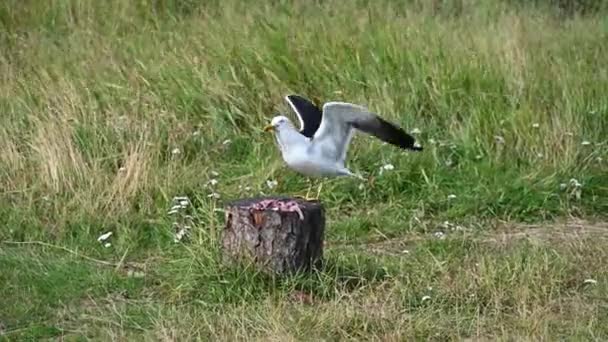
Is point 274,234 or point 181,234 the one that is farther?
point 181,234

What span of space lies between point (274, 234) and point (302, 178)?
6.01ft

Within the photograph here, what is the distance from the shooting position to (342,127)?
5.91m

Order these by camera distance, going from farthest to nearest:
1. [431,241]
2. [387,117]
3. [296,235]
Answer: [387,117]
[431,241]
[296,235]

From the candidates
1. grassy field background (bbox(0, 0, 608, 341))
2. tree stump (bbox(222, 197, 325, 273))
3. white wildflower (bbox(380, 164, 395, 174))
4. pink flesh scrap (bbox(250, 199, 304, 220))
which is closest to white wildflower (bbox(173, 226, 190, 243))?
grassy field background (bbox(0, 0, 608, 341))

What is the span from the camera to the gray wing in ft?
19.0

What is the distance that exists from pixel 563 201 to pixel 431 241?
1174 mm

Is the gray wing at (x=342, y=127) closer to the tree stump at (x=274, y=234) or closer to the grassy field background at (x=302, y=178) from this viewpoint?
the tree stump at (x=274, y=234)

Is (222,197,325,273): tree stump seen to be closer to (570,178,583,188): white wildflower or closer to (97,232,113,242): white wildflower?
(97,232,113,242): white wildflower

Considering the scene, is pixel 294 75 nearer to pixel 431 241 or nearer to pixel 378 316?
pixel 431 241

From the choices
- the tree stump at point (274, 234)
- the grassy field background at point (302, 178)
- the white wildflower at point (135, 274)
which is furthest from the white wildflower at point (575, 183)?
the white wildflower at point (135, 274)

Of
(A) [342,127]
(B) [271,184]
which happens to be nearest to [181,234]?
(B) [271,184]

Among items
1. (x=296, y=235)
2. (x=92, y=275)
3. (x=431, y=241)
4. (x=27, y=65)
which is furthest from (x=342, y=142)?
(x=27, y=65)

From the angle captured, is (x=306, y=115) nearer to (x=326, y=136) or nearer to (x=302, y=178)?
(x=326, y=136)

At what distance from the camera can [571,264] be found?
20.0ft
